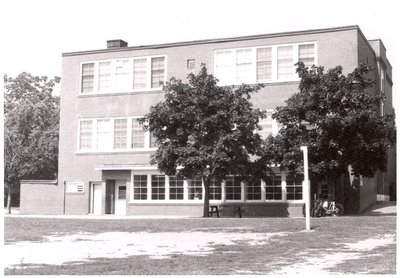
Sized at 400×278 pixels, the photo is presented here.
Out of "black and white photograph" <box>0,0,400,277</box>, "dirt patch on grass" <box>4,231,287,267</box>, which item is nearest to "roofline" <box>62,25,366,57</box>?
"black and white photograph" <box>0,0,400,277</box>

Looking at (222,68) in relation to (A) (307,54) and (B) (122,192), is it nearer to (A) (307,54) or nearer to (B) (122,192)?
(A) (307,54)

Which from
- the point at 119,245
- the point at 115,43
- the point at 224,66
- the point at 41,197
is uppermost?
the point at 115,43

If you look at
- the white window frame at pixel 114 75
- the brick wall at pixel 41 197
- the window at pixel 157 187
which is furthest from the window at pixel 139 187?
the white window frame at pixel 114 75

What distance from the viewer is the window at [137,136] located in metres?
34.8

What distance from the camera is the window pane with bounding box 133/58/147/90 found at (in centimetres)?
3528

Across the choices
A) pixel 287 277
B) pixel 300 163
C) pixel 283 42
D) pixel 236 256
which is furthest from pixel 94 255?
pixel 283 42

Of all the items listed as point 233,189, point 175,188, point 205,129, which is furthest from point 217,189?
point 205,129

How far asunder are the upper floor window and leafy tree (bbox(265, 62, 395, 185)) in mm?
10359

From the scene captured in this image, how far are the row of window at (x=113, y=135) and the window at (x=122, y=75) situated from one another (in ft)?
6.44

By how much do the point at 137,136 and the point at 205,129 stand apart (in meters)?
8.46

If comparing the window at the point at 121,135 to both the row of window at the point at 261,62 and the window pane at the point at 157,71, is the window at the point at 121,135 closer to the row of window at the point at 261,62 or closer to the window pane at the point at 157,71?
the window pane at the point at 157,71

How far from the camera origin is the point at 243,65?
3303 centimetres

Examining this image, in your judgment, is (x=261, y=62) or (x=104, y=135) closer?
(x=261, y=62)

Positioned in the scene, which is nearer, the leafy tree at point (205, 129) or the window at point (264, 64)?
the leafy tree at point (205, 129)
